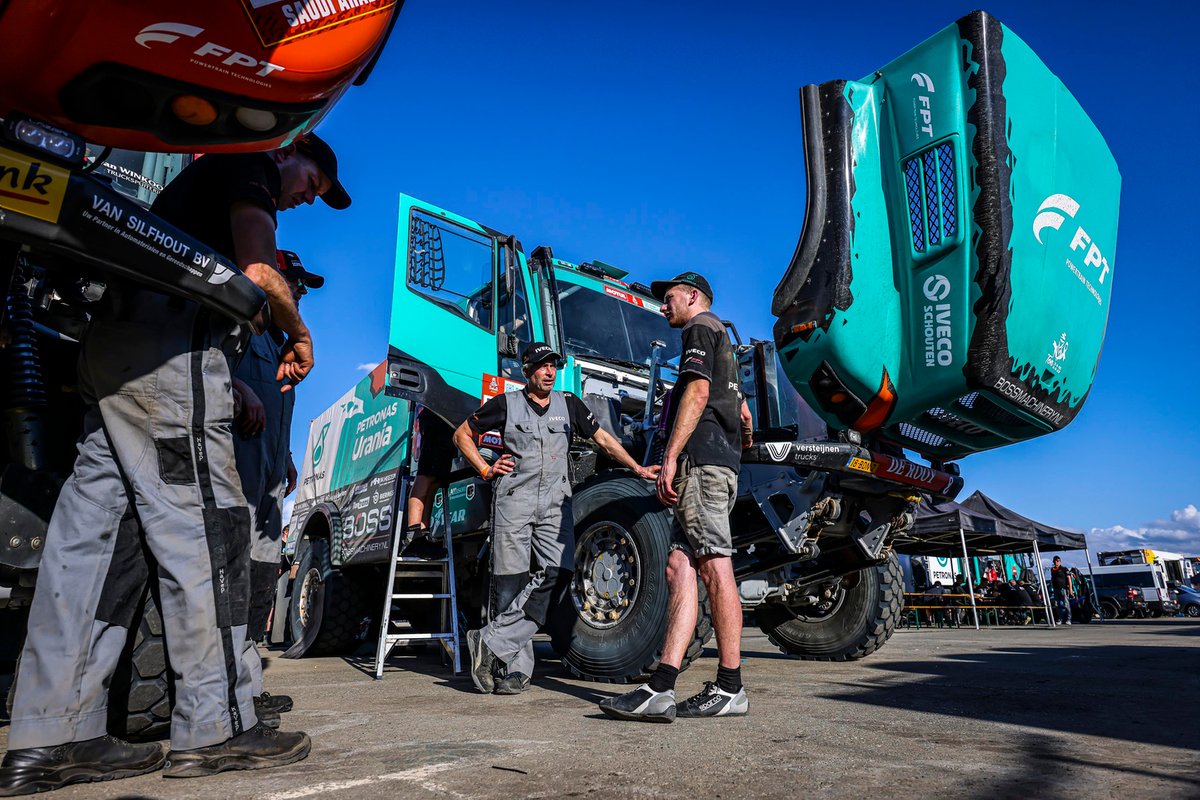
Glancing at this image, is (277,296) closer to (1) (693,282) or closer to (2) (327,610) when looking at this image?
(1) (693,282)

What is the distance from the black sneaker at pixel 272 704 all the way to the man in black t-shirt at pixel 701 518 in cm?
133

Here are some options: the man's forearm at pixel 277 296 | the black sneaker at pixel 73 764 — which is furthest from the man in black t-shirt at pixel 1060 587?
the black sneaker at pixel 73 764

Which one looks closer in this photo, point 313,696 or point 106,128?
point 106,128

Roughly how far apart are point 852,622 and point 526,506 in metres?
2.68

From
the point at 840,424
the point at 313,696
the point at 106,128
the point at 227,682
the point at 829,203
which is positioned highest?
Answer: the point at 829,203

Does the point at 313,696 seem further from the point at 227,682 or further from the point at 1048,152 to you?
the point at 1048,152

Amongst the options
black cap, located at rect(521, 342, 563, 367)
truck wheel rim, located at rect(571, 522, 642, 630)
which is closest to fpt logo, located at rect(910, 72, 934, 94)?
black cap, located at rect(521, 342, 563, 367)

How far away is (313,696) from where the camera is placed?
3652 mm

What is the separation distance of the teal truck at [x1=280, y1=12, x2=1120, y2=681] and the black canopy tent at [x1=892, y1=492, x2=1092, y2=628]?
28.1 feet

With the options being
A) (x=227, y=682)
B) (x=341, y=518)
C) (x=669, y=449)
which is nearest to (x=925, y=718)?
(x=669, y=449)

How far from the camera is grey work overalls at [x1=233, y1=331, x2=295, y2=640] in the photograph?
2.78 metres

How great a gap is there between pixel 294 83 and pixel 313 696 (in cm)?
296

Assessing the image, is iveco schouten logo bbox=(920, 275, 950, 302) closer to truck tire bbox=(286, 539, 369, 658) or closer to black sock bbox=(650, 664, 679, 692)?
black sock bbox=(650, 664, 679, 692)

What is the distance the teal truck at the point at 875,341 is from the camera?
3520mm
